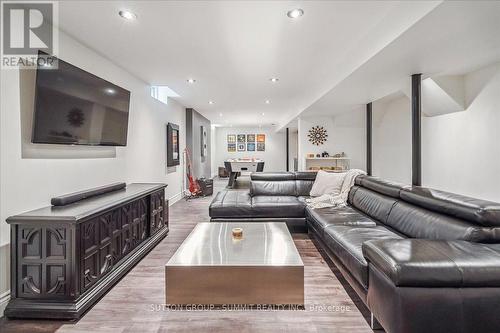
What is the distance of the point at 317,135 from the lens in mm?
7133

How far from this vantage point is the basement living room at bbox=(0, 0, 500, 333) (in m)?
1.83

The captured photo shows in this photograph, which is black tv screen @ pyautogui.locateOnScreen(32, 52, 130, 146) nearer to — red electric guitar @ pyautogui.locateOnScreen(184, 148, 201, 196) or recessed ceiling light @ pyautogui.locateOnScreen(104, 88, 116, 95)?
recessed ceiling light @ pyautogui.locateOnScreen(104, 88, 116, 95)

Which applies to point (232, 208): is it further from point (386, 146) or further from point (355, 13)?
point (386, 146)

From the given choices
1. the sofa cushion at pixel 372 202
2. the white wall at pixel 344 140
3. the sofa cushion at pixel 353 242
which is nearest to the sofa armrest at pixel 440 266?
the sofa cushion at pixel 353 242

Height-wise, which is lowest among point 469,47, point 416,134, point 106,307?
point 106,307

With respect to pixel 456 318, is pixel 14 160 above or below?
above

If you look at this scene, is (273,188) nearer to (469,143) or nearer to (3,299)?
(469,143)

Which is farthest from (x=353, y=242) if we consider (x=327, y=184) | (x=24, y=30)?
(x=24, y=30)

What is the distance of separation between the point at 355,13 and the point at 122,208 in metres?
2.96

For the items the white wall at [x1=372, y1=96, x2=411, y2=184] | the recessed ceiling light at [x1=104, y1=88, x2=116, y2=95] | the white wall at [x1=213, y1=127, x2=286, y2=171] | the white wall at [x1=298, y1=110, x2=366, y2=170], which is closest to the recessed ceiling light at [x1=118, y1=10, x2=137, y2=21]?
the recessed ceiling light at [x1=104, y1=88, x2=116, y2=95]

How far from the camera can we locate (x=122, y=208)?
2.76 meters

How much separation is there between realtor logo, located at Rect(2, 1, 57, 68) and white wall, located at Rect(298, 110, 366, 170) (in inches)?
228

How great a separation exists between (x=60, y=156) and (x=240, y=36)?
223 centimetres

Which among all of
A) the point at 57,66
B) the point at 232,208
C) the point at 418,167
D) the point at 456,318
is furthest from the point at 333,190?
the point at 57,66
